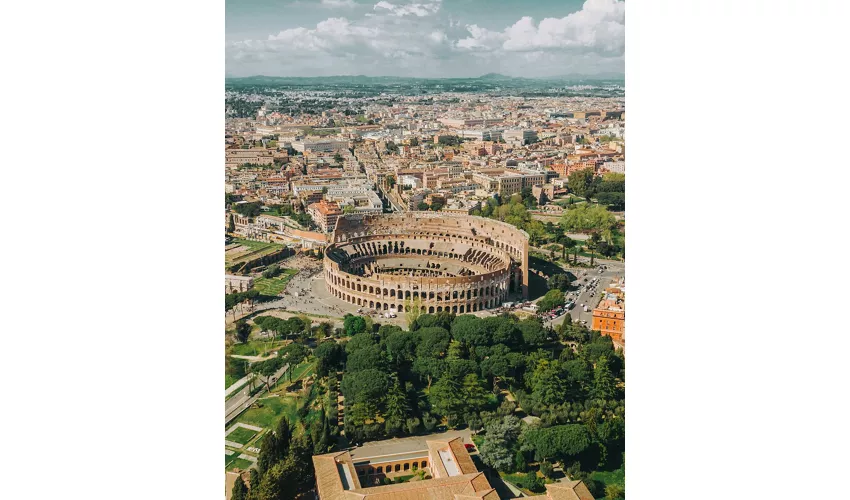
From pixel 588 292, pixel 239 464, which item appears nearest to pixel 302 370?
pixel 239 464

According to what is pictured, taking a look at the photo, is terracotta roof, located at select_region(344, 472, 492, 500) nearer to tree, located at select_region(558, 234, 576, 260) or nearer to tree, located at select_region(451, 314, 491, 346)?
A: tree, located at select_region(451, 314, 491, 346)

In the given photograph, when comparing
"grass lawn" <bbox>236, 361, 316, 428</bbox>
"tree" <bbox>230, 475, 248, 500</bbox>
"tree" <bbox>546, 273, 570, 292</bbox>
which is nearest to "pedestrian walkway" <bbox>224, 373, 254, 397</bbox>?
"grass lawn" <bbox>236, 361, 316, 428</bbox>

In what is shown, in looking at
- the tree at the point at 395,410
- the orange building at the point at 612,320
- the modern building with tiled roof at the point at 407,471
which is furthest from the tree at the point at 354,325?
the orange building at the point at 612,320

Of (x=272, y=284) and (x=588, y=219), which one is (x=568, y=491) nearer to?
(x=272, y=284)

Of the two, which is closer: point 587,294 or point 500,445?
point 500,445

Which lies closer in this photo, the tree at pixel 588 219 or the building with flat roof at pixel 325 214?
the tree at pixel 588 219

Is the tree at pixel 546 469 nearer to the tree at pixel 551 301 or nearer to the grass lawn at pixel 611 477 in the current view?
the grass lawn at pixel 611 477

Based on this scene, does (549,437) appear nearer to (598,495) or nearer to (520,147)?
(598,495)
